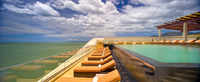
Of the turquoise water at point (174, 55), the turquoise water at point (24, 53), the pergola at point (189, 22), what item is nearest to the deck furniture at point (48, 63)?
the turquoise water at point (174, 55)

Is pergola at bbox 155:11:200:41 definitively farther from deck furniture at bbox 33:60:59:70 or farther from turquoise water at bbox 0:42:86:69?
turquoise water at bbox 0:42:86:69

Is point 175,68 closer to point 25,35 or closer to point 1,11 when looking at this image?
point 1,11

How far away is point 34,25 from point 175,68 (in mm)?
165328

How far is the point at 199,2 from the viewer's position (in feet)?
9.04

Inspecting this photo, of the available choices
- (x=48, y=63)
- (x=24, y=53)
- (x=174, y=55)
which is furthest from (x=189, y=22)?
(x=24, y=53)

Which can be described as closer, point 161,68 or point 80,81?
point 161,68

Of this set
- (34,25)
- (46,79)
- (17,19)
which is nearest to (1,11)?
(17,19)

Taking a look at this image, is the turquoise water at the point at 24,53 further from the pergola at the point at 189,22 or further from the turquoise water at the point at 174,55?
the pergola at the point at 189,22

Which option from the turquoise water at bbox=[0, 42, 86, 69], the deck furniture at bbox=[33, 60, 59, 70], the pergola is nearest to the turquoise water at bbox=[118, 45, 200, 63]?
the deck furniture at bbox=[33, 60, 59, 70]

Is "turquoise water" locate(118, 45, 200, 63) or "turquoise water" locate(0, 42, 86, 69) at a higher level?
"turquoise water" locate(118, 45, 200, 63)

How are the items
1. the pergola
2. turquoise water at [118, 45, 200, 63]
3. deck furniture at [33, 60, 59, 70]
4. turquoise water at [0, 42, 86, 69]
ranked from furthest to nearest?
1. turquoise water at [0, 42, 86, 69]
2. the pergola
3. deck furniture at [33, 60, 59, 70]
4. turquoise water at [118, 45, 200, 63]

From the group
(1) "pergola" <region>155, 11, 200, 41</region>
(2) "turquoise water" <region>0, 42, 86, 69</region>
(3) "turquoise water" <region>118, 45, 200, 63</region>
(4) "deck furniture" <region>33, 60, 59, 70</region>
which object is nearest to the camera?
(3) "turquoise water" <region>118, 45, 200, 63</region>

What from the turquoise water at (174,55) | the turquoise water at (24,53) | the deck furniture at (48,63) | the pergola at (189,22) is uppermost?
the pergola at (189,22)

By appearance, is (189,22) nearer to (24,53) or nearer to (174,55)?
(174,55)
